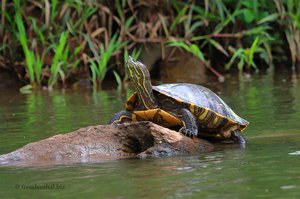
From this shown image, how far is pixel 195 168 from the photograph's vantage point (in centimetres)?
395

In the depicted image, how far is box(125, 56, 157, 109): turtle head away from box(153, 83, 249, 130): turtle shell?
7 cm

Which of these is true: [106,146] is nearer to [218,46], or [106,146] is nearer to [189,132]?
[189,132]

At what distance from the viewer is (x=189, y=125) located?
476 centimetres

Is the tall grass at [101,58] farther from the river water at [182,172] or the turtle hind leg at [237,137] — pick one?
the turtle hind leg at [237,137]

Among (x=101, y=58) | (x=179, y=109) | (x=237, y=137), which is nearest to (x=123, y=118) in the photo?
(x=179, y=109)

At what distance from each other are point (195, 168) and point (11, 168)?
1.10m

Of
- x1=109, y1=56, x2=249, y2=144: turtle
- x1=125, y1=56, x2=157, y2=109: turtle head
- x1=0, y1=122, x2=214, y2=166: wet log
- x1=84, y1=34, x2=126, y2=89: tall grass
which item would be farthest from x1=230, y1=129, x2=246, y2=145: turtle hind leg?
x1=84, y1=34, x2=126, y2=89: tall grass

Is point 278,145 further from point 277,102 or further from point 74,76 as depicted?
point 74,76

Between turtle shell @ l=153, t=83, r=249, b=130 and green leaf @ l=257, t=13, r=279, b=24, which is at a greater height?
green leaf @ l=257, t=13, r=279, b=24

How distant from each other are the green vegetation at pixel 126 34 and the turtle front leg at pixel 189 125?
5681mm

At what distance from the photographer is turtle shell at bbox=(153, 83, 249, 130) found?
193 inches

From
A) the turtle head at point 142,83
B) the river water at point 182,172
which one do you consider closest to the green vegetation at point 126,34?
the river water at point 182,172

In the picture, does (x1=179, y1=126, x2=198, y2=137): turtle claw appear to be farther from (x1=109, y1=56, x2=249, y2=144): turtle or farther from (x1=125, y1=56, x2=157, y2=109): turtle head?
(x1=125, y1=56, x2=157, y2=109): turtle head

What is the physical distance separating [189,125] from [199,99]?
0.29 metres
